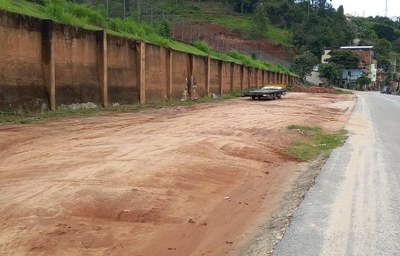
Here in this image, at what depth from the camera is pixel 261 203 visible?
695 centimetres

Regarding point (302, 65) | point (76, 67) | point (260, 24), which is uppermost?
point (260, 24)

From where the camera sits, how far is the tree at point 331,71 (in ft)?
319

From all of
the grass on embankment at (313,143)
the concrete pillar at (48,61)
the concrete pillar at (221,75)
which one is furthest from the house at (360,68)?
the concrete pillar at (48,61)

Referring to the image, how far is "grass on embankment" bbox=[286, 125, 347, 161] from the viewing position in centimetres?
1140

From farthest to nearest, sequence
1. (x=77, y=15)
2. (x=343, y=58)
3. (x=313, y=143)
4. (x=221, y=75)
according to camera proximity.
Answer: (x=343, y=58) < (x=221, y=75) < (x=77, y=15) < (x=313, y=143)

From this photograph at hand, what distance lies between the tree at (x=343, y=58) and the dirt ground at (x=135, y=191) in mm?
94413

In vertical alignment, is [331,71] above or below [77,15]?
below

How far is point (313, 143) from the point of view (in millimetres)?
13320

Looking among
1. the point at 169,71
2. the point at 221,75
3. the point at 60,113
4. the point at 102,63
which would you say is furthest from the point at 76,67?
the point at 221,75

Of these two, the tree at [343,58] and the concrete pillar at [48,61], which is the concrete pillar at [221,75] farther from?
the tree at [343,58]

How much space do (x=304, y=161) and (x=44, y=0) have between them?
17082 mm

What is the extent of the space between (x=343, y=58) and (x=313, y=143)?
94399 mm

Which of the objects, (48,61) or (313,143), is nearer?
(313,143)

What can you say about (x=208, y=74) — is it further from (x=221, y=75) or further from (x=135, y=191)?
(x=135, y=191)
